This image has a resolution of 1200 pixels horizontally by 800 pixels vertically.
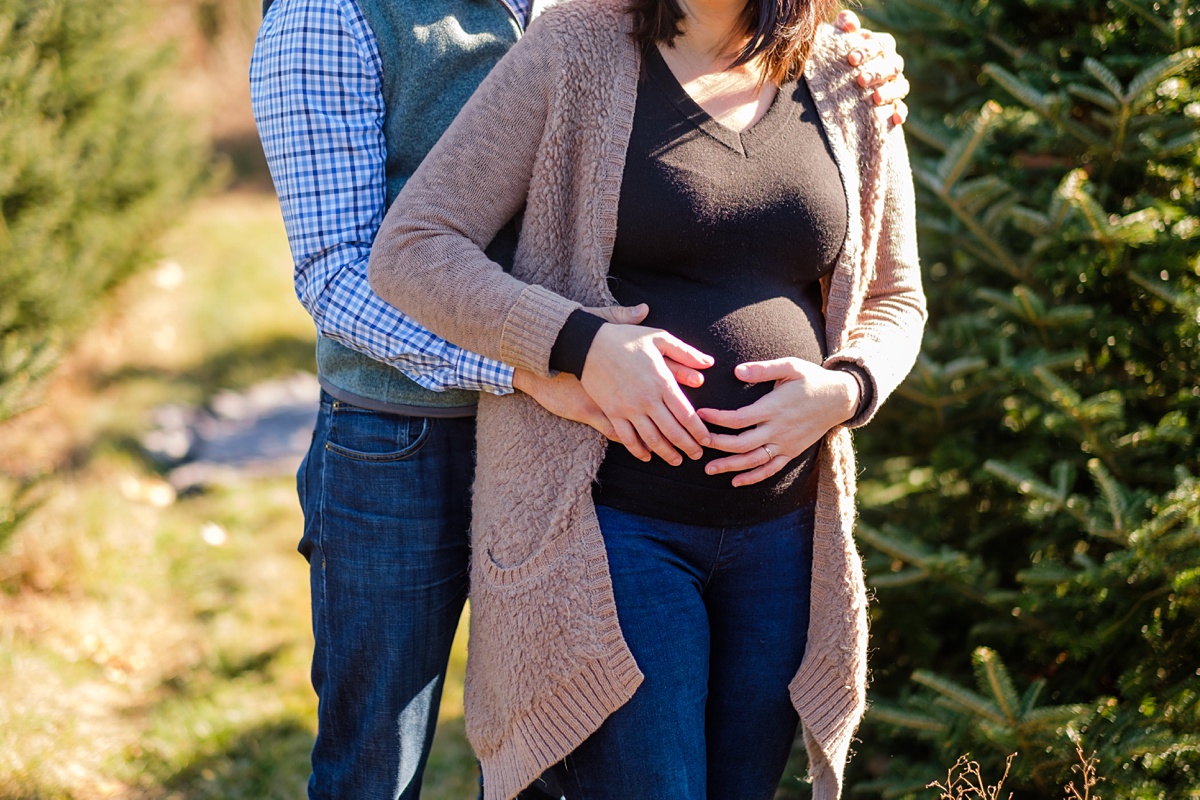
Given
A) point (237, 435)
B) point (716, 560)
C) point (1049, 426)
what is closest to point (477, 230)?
point (716, 560)

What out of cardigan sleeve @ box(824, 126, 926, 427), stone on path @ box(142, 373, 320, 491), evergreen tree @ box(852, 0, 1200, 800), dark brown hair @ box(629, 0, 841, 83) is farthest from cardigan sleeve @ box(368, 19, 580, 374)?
stone on path @ box(142, 373, 320, 491)

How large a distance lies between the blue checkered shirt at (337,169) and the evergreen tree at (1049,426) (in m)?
1.37

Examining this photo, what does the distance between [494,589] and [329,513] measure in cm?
41

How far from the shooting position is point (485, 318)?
1584 mm

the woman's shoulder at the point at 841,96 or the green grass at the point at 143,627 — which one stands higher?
the woman's shoulder at the point at 841,96

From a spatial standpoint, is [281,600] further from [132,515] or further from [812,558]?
[812,558]

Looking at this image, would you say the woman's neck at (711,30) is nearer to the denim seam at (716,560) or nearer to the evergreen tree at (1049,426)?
the denim seam at (716,560)

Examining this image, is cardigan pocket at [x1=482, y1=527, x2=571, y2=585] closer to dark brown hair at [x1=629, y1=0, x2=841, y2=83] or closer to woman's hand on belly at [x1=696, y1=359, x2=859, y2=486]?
woman's hand on belly at [x1=696, y1=359, x2=859, y2=486]

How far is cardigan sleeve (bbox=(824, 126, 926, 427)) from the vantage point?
1783mm

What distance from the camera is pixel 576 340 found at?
157 cm

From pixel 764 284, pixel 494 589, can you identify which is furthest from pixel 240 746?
pixel 764 284

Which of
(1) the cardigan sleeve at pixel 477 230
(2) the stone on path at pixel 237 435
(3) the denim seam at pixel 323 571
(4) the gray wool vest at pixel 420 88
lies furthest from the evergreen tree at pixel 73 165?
(1) the cardigan sleeve at pixel 477 230

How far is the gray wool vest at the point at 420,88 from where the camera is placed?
5.84ft

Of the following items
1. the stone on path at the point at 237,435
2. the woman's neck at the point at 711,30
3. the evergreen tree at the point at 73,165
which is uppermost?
the woman's neck at the point at 711,30
